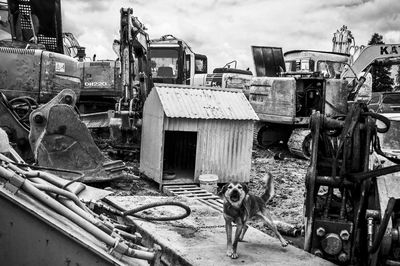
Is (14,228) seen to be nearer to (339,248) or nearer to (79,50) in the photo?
(339,248)

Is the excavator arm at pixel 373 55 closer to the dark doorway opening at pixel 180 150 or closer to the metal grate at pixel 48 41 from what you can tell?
the dark doorway opening at pixel 180 150

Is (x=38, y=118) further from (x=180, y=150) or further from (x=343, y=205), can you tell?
(x=343, y=205)

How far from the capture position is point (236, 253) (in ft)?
12.8

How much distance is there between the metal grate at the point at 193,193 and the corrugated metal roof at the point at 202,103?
3.46ft

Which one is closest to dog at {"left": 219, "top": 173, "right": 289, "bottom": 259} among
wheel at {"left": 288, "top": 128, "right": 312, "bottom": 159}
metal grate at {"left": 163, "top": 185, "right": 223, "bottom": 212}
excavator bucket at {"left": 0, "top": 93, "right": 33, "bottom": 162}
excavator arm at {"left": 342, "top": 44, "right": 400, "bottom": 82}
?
metal grate at {"left": 163, "top": 185, "right": 223, "bottom": 212}

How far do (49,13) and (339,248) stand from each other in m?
7.23

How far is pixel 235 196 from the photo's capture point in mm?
3863

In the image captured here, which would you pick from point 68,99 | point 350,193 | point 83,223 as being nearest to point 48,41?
point 68,99

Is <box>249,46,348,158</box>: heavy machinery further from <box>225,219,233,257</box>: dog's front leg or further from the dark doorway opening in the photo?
<box>225,219,233,257</box>: dog's front leg

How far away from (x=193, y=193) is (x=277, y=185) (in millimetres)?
2194

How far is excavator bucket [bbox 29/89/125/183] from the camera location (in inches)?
260

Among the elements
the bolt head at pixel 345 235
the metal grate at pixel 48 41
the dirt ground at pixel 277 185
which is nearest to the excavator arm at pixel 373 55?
the dirt ground at pixel 277 185

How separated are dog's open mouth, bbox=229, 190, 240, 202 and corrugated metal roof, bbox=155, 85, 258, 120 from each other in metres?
3.30

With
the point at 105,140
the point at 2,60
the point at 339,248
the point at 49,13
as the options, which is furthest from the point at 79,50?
the point at 339,248
